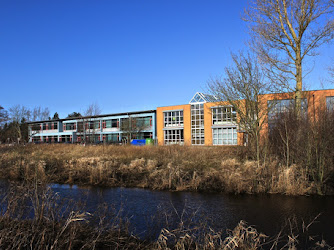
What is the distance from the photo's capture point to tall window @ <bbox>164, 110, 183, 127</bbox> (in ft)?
156

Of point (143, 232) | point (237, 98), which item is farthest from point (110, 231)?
point (237, 98)

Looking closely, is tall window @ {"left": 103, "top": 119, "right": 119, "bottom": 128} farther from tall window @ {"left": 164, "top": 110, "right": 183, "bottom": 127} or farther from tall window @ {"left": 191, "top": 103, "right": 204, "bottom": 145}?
tall window @ {"left": 191, "top": 103, "right": 204, "bottom": 145}

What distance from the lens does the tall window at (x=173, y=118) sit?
47469mm

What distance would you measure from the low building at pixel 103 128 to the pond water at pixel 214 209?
32186 millimetres

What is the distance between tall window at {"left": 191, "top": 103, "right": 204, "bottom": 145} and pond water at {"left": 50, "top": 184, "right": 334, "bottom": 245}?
3447cm

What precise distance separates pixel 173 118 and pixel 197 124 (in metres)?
5.10

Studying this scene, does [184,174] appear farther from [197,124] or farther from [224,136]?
[197,124]

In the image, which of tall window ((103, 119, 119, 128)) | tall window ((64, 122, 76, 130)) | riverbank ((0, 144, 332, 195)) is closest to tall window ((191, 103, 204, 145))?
tall window ((103, 119, 119, 128))

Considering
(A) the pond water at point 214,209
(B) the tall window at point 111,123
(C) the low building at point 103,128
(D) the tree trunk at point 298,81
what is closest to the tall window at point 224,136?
(C) the low building at point 103,128

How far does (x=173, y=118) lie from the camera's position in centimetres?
4838

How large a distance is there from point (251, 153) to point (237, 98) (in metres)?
2.99

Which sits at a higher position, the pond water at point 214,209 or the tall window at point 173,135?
the tall window at point 173,135

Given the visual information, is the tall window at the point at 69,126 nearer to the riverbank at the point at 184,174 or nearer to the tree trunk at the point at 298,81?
the riverbank at the point at 184,174

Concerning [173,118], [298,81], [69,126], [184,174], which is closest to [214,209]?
[184,174]
